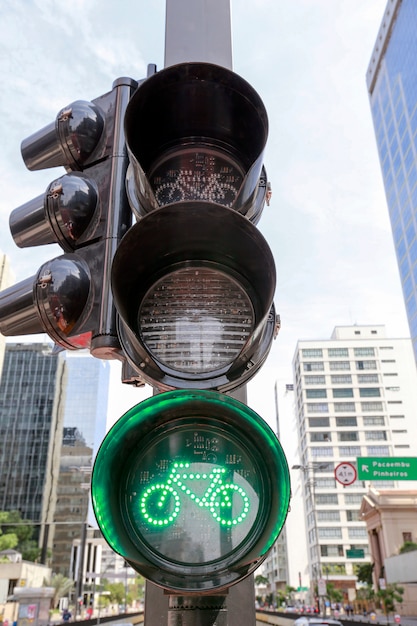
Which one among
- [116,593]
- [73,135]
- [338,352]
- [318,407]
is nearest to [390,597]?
[73,135]

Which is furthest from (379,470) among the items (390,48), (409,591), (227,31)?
(390,48)

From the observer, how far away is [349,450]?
72438mm

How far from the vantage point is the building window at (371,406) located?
74938 millimetres

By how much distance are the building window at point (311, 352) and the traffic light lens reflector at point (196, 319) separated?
79219 mm

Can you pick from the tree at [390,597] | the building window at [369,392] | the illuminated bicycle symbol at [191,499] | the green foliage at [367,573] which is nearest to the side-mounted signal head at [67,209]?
the illuminated bicycle symbol at [191,499]

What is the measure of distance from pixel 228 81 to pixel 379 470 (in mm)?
18190

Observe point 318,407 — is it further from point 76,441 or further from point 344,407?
point 76,441

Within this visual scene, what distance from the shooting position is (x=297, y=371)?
8250cm

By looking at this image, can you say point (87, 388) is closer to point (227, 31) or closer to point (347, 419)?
point (347, 419)

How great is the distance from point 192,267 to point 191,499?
66 centimetres

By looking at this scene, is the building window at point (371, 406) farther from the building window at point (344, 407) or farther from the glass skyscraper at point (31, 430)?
the glass skyscraper at point (31, 430)

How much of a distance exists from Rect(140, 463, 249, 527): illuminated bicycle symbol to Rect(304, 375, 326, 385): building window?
77.7 metres

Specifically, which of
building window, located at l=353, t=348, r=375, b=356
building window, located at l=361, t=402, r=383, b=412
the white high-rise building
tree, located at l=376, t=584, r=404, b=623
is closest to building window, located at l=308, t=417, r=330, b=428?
the white high-rise building

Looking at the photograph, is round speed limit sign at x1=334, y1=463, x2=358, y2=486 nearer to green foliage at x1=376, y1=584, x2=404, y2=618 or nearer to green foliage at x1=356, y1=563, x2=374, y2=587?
green foliage at x1=376, y1=584, x2=404, y2=618
